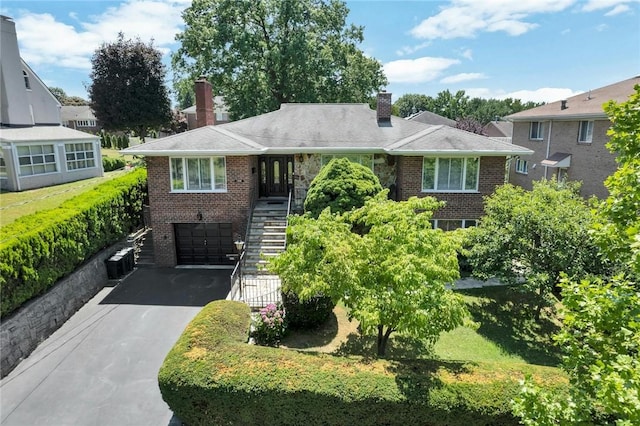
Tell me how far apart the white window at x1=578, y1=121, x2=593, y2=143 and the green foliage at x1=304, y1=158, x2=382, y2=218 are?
15.7m

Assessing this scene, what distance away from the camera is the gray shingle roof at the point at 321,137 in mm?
16172

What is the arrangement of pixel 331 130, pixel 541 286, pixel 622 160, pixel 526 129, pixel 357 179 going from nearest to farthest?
pixel 622 160, pixel 541 286, pixel 357 179, pixel 331 130, pixel 526 129

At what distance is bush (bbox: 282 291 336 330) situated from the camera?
39.0 feet

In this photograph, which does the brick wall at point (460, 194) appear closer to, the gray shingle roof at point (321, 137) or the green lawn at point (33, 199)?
the gray shingle roof at point (321, 137)

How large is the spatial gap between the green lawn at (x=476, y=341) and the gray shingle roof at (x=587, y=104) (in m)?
14.1

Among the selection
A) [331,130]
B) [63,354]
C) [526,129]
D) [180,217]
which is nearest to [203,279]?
[180,217]

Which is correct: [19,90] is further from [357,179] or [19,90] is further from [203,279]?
[357,179]

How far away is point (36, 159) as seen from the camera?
2342 cm

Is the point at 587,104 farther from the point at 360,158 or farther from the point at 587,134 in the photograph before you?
the point at 360,158

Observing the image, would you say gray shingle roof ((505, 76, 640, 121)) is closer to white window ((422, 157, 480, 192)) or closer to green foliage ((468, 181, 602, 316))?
white window ((422, 157, 480, 192))

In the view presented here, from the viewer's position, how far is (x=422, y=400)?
24.0ft

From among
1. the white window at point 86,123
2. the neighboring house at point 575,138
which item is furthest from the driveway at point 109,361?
the white window at point 86,123

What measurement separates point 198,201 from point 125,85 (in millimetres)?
29183

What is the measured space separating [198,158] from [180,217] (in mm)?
2813
